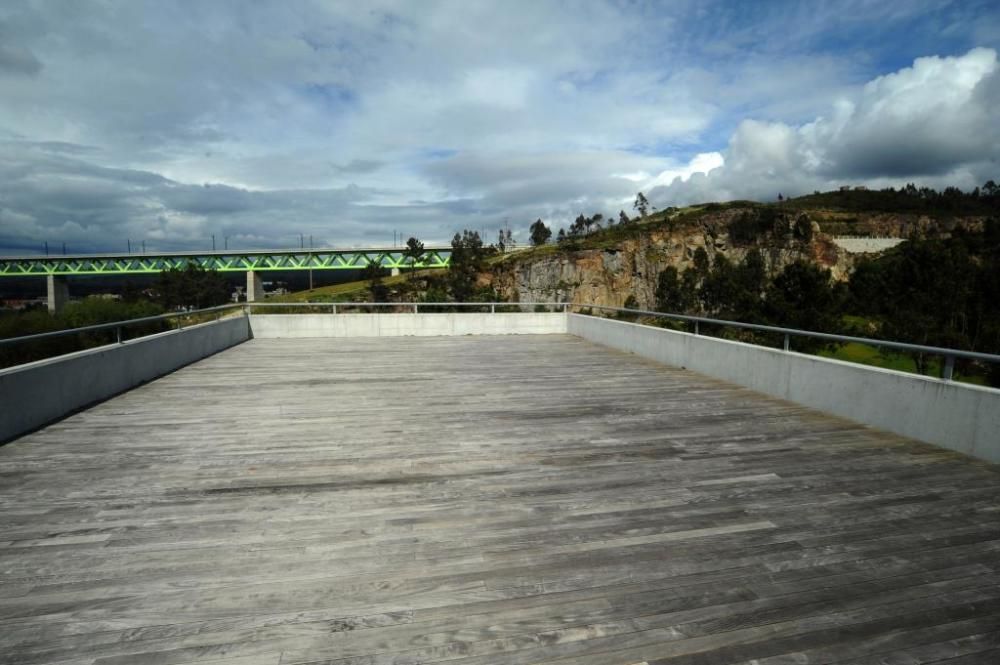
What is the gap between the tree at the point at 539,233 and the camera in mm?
133250

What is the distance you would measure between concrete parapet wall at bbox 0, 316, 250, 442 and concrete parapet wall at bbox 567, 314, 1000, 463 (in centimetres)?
892

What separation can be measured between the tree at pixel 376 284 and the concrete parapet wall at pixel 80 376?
80455 millimetres

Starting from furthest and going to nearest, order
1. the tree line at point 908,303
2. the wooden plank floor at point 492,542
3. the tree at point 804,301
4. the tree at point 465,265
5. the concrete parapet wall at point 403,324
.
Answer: the tree at point 465,265 → the tree at point 804,301 → the tree line at point 908,303 → the concrete parapet wall at point 403,324 → the wooden plank floor at point 492,542

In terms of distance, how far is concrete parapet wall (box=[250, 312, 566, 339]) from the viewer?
14734mm

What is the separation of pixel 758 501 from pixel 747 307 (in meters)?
69.3

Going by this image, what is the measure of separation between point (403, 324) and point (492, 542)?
1270 centimetres

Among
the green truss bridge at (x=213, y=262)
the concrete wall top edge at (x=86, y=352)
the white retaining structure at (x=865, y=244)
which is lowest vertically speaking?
the concrete wall top edge at (x=86, y=352)

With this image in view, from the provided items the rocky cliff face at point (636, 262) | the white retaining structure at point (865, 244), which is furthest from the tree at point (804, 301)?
the white retaining structure at point (865, 244)

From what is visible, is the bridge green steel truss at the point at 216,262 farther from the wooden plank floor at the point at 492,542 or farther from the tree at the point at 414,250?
the wooden plank floor at the point at 492,542

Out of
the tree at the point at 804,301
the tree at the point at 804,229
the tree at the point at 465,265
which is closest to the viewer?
the tree at the point at 804,301

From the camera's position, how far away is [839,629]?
2395mm

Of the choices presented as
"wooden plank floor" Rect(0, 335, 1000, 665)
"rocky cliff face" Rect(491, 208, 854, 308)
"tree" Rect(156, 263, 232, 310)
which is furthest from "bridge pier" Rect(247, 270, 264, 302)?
"wooden plank floor" Rect(0, 335, 1000, 665)

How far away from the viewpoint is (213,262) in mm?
102500

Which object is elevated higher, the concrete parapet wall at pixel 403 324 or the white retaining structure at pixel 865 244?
the white retaining structure at pixel 865 244
